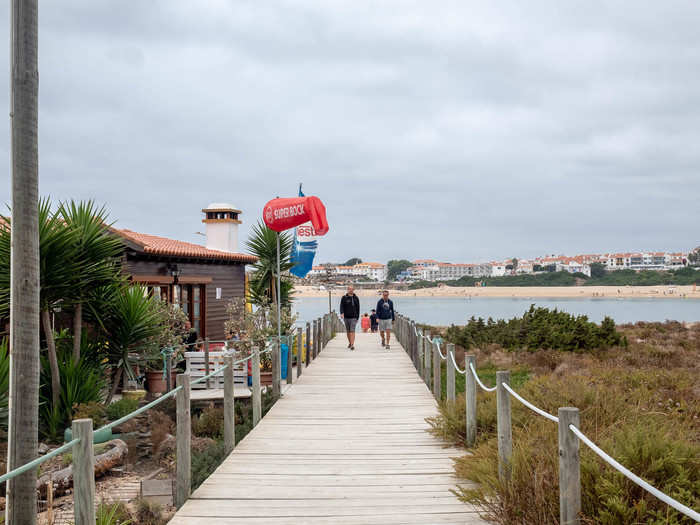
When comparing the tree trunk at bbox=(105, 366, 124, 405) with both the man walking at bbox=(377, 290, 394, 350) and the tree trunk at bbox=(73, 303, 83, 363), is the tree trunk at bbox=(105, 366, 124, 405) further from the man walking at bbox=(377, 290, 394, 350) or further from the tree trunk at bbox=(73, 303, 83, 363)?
the man walking at bbox=(377, 290, 394, 350)

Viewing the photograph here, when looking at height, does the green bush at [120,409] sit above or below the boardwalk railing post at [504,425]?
below

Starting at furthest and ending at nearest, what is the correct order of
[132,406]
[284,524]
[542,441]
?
[132,406] → [542,441] → [284,524]

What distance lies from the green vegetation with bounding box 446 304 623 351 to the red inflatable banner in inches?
325

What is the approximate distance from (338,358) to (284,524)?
11504mm

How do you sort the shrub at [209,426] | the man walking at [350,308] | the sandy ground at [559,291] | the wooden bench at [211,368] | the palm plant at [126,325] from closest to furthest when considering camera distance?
the shrub at [209,426]
the palm plant at [126,325]
the wooden bench at [211,368]
the man walking at [350,308]
the sandy ground at [559,291]

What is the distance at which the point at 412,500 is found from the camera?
5008mm

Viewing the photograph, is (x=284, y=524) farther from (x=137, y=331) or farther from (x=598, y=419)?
(x=137, y=331)

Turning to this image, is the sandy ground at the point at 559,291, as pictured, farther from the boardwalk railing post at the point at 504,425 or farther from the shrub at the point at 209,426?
the boardwalk railing post at the point at 504,425

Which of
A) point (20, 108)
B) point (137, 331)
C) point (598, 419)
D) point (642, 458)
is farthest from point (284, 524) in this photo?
point (137, 331)

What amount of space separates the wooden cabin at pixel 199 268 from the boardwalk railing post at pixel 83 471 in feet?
34.4

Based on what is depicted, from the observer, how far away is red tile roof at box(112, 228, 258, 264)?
1475cm

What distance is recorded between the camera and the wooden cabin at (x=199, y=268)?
15.4 metres

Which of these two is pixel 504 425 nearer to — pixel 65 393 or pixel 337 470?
pixel 337 470

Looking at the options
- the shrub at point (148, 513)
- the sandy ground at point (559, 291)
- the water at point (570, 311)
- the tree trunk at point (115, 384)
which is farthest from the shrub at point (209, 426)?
the sandy ground at point (559, 291)
